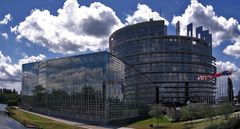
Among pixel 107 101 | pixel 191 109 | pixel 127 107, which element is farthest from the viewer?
pixel 127 107

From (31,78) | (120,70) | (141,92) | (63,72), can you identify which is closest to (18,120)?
(63,72)

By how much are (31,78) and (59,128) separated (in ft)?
221

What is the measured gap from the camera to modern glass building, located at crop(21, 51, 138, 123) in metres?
96.6

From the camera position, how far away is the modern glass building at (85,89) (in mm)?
96625

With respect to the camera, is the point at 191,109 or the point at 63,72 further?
the point at 63,72

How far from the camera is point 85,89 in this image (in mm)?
101500

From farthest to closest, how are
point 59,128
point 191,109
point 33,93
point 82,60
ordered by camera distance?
point 33,93, point 82,60, point 191,109, point 59,128

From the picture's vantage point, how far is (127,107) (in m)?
113

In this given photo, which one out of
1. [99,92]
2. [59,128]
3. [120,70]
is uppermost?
[120,70]

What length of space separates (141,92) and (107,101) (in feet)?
281

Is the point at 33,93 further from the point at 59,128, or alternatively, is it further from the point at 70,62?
the point at 59,128

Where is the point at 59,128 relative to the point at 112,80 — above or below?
below

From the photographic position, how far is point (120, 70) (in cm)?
10931

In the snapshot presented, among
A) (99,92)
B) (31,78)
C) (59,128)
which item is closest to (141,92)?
(31,78)
